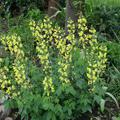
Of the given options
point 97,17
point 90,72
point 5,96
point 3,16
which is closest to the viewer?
point 90,72

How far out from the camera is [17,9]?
8.05 m

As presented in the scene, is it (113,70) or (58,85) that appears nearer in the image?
(58,85)

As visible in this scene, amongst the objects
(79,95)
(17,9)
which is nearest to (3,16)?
(17,9)

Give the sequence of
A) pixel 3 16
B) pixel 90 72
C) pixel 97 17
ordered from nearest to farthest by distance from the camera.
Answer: pixel 90 72 < pixel 97 17 < pixel 3 16

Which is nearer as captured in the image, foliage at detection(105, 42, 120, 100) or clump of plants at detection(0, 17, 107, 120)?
clump of plants at detection(0, 17, 107, 120)

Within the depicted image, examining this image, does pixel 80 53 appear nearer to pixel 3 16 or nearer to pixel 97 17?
pixel 97 17

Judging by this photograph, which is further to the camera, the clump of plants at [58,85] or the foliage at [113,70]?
the foliage at [113,70]

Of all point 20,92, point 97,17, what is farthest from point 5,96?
point 97,17

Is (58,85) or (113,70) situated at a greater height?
(58,85)

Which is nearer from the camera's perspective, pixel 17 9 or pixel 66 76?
pixel 66 76

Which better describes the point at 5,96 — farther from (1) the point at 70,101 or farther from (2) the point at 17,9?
(2) the point at 17,9

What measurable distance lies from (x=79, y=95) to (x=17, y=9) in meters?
4.44

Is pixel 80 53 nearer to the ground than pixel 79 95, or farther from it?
farther from it

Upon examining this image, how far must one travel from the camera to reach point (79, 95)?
397cm
